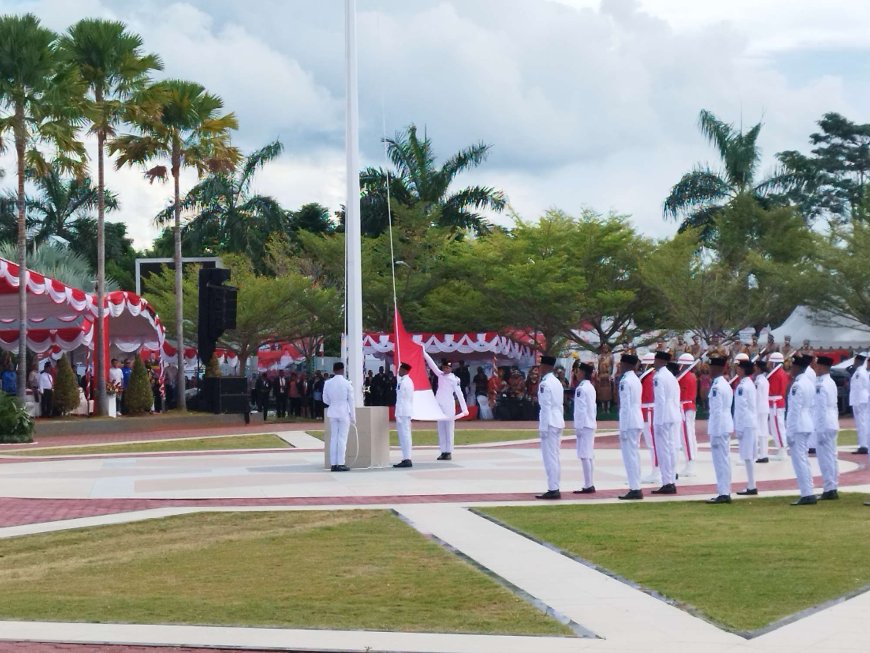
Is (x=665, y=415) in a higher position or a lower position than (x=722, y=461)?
higher

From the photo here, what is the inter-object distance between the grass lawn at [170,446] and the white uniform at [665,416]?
13702 mm

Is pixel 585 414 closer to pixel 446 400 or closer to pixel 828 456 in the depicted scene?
pixel 828 456

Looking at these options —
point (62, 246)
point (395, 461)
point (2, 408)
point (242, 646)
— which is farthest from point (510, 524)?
point (62, 246)

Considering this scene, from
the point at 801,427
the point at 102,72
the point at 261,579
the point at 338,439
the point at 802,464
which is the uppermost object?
the point at 102,72

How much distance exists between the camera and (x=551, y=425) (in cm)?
1764

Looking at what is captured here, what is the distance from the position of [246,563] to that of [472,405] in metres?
31.4

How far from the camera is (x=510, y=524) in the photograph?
48.0 feet

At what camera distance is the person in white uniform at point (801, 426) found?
16.4 metres

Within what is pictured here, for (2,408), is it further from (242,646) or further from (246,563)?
(242,646)

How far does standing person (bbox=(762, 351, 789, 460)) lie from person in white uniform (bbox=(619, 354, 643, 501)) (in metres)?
7.84

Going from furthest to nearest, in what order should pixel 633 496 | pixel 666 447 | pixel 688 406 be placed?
pixel 688 406 → pixel 666 447 → pixel 633 496

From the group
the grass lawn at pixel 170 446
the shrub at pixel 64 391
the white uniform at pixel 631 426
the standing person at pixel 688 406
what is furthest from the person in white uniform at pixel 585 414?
the shrub at pixel 64 391

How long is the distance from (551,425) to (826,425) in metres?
3.59

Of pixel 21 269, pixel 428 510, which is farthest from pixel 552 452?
pixel 21 269
